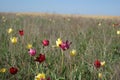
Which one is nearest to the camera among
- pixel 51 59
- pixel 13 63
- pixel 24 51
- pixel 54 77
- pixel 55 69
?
pixel 54 77

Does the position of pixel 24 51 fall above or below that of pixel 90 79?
above

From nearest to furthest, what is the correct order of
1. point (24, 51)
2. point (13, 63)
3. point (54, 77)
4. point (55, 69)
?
point (54, 77) → point (55, 69) → point (13, 63) → point (24, 51)

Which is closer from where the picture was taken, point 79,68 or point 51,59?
point 79,68

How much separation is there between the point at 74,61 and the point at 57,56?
0.29 metres

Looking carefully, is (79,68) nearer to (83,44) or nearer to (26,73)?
(26,73)

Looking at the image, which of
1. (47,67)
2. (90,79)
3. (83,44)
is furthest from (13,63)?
(83,44)

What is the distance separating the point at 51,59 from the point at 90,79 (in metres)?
0.60

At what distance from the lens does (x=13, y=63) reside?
2672 mm

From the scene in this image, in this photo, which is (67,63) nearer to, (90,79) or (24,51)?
(90,79)

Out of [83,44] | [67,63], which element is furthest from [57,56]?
[83,44]

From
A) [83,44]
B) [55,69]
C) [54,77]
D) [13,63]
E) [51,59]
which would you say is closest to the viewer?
[54,77]

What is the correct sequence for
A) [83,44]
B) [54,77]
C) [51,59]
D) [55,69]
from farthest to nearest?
[83,44]
[51,59]
[55,69]
[54,77]

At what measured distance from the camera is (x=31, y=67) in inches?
105

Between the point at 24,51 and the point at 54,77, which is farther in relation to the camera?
the point at 24,51
